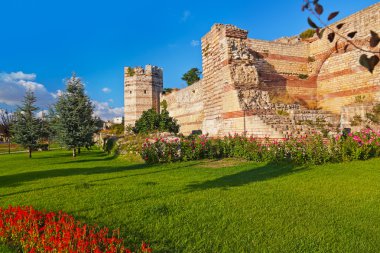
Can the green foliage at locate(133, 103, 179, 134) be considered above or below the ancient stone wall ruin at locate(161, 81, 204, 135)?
below

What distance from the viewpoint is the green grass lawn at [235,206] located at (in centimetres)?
308

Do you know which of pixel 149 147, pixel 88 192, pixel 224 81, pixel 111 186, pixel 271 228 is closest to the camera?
pixel 271 228

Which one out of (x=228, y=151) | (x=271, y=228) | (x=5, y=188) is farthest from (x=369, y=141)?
(x=5, y=188)

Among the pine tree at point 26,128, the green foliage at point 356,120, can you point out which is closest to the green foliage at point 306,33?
the green foliage at point 356,120

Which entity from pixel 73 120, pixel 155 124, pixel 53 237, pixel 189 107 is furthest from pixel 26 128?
pixel 53 237

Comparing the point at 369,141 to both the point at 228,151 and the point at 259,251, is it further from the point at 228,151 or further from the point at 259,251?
the point at 259,251

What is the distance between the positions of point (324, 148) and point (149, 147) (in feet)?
20.5

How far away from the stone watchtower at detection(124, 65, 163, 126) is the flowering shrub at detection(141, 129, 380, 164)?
1037 inches

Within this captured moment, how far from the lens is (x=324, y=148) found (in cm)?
809

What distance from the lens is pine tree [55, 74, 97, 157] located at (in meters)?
16.3

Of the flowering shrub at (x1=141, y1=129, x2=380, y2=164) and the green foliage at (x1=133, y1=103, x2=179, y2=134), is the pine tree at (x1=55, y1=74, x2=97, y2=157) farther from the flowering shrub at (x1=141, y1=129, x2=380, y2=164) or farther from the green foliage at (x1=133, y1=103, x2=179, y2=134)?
the flowering shrub at (x1=141, y1=129, x2=380, y2=164)

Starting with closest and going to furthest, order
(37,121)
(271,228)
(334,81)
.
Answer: (271,228) → (334,81) → (37,121)

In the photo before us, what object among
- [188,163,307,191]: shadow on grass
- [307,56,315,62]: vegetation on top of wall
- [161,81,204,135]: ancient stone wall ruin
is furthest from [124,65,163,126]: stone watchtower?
[188,163,307,191]: shadow on grass

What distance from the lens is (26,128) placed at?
18.0m
